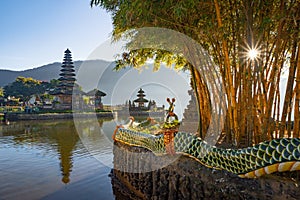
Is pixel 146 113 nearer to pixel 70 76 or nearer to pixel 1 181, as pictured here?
pixel 70 76

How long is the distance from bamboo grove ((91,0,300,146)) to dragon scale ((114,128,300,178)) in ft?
3.47

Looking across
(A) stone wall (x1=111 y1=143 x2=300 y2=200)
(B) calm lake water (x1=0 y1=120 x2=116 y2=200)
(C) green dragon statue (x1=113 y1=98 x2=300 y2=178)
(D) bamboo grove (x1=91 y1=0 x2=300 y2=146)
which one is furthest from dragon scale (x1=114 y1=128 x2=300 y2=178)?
(B) calm lake water (x1=0 y1=120 x2=116 y2=200)

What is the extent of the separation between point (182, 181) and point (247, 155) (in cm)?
113

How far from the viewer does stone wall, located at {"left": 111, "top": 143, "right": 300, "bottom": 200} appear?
8.74 feet

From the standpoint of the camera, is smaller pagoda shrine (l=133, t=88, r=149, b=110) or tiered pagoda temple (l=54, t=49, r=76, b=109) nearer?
tiered pagoda temple (l=54, t=49, r=76, b=109)

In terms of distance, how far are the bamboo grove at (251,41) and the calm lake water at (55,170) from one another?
347 centimetres

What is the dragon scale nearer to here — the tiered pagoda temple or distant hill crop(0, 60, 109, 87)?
the tiered pagoda temple

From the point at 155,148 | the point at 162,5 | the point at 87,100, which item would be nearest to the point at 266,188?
the point at 155,148

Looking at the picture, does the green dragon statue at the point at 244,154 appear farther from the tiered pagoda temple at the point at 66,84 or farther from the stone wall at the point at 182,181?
the tiered pagoda temple at the point at 66,84

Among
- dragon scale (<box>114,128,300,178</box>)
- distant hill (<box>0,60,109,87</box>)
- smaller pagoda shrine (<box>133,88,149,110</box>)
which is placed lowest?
dragon scale (<box>114,128,300,178</box>)

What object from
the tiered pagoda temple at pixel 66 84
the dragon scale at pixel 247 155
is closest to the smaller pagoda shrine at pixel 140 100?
the tiered pagoda temple at pixel 66 84

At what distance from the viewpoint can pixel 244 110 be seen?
15.7ft

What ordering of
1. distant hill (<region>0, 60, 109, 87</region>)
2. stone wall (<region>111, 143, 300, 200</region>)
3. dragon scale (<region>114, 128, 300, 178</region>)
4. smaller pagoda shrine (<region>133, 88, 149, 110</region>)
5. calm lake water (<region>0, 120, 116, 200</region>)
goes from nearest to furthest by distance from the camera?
dragon scale (<region>114, 128, 300, 178</region>)
stone wall (<region>111, 143, 300, 200</region>)
calm lake water (<region>0, 120, 116, 200</region>)
smaller pagoda shrine (<region>133, 88, 149, 110</region>)
distant hill (<region>0, 60, 109, 87</region>)

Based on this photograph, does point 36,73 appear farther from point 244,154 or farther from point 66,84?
point 244,154
